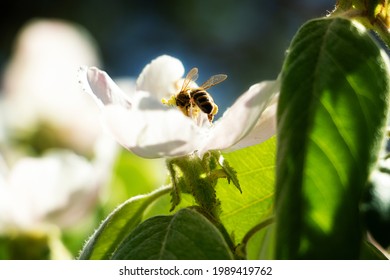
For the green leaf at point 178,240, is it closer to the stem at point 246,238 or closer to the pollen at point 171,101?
the stem at point 246,238

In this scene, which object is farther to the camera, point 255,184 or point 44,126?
point 44,126

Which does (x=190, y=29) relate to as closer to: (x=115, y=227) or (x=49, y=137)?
(x=49, y=137)

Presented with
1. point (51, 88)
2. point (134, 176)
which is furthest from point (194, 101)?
point (51, 88)

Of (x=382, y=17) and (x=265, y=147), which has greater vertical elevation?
(x=382, y=17)

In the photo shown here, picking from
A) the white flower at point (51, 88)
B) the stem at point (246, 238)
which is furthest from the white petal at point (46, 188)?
the white flower at point (51, 88)
